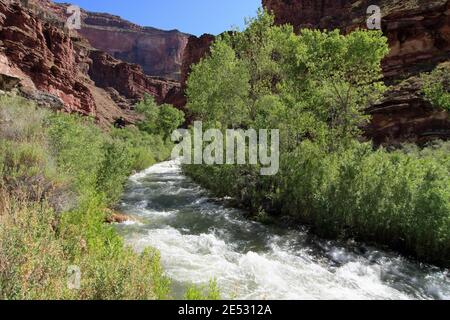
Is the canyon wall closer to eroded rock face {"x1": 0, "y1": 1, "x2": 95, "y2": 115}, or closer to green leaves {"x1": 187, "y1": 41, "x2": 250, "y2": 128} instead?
green leaves {"x1": 187, "y1": 41, "x2": 250, "y2": 128}

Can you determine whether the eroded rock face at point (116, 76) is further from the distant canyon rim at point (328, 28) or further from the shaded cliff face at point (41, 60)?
the shaded cliff face at point (41, 60)

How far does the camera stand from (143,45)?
156625mm

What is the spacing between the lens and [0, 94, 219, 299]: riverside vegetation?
419cm

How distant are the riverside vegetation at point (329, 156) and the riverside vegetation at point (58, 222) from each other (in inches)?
240

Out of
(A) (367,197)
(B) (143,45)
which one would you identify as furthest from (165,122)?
(B) (143,45)

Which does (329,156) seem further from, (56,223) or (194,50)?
(194,50)

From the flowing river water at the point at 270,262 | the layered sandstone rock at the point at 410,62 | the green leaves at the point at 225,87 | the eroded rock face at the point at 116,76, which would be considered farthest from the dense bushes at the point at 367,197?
the eroded rock face at the point at 116,76

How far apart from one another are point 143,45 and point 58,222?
163400 mm

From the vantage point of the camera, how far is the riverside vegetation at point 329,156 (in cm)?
941

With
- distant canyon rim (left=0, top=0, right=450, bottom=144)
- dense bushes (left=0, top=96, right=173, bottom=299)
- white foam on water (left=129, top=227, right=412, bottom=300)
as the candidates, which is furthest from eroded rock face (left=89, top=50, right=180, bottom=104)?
white foam on water (left=129, top=227, right=412, bottom=300)

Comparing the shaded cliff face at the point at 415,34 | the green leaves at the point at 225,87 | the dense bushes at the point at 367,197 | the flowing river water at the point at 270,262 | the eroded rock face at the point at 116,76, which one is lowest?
the flowing river water at the point at 270,262

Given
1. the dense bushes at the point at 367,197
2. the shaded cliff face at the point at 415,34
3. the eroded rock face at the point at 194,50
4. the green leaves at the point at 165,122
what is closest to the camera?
the dense bushes at the point at 367,197

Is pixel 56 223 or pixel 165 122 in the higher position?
pixel 165 122
